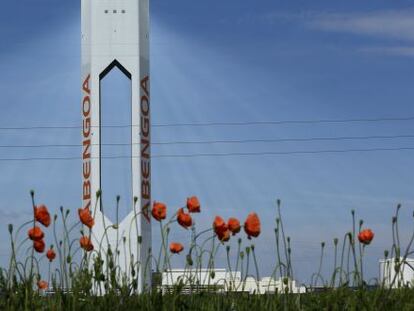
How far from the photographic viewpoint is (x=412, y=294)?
5.17 meters

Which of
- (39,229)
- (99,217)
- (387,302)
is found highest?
(99,217)

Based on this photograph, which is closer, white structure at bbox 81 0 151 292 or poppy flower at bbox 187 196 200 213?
poppy flower at bbox 187 196 200 213

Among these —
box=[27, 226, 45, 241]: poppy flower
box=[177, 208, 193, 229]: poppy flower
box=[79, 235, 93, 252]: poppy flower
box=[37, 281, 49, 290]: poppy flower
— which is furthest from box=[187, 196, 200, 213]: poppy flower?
box=[37, 281, 49, 290]: poppy flower

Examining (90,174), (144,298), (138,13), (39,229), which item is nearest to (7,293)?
(39,229)

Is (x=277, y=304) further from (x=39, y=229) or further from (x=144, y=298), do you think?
(x=39, y=229)

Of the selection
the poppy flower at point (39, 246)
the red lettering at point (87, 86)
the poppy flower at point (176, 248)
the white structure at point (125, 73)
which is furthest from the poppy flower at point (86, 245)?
the red lettering at point (87, 86)

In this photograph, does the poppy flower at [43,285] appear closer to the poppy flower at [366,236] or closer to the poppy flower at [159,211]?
the poppy flower at [159,211]

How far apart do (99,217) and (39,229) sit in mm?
9798

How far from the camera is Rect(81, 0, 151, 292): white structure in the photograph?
14.2 metres

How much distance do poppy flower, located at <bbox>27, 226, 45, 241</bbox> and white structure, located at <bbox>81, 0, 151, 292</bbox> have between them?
9.46 metres

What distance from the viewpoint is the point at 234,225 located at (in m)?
4.23

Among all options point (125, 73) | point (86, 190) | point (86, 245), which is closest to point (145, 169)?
point (86, 190)

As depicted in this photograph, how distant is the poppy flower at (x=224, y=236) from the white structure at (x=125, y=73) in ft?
32.3

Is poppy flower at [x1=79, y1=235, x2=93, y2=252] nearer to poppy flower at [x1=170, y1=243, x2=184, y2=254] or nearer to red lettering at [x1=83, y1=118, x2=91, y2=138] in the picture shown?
poppy flower at [x1=170, y1=243, x2=184, y2=254]
